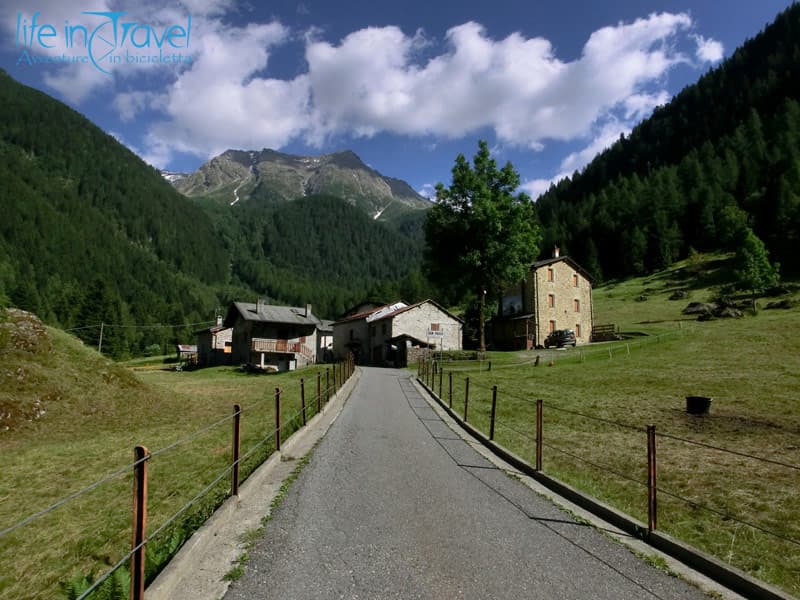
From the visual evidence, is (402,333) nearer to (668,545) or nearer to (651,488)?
(651,488)

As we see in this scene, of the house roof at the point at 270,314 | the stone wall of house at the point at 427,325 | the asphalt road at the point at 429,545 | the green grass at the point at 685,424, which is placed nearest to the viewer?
the asphalt road at the point at 429,545

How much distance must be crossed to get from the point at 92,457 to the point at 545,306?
158 feet

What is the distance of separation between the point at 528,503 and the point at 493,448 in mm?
4101

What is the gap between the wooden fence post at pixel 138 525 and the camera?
388 cm

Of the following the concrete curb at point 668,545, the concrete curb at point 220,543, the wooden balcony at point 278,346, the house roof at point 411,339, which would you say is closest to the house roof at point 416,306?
the house roof at point 411,339

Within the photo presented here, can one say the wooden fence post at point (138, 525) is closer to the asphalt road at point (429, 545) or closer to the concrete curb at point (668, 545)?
the asphalt road at point (429, 545)

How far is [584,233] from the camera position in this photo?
11475 centimetres

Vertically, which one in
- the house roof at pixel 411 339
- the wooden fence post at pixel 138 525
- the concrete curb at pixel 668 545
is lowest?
the concrete curb at pixel 668 545

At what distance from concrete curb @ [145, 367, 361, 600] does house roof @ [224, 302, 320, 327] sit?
47271 millimetres

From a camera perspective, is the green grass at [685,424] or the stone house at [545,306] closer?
the green grass at [685,424]

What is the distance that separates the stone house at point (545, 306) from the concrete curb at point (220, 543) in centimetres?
4604

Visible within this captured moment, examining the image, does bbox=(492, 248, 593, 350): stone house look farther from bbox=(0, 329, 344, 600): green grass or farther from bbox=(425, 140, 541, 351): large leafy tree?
bbox=(0, 329, 344, 600): green grass

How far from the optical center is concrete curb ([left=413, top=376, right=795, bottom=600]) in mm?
4668

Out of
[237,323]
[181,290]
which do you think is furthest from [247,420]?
[181,290]
